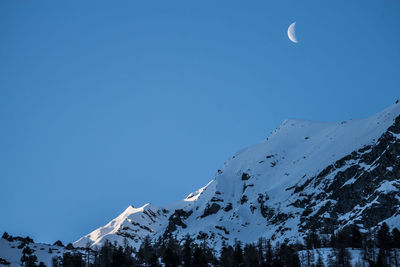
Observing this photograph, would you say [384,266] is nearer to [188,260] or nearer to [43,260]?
[188,260]

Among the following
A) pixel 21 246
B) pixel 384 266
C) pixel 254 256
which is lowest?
pixel 384 266

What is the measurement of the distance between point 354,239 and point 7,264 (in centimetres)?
11256

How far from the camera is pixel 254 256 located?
14750cm

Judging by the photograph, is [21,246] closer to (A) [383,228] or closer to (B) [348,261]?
(B) [348,261]

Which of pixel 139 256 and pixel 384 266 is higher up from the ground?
pixel 139 256

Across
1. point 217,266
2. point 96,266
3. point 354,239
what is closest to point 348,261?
point 354,239

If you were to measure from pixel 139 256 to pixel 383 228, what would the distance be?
292 feet

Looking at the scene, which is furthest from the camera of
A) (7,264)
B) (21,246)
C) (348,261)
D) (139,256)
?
(139,256)

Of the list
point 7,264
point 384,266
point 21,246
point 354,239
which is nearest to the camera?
point 384,266

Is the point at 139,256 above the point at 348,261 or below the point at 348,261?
above

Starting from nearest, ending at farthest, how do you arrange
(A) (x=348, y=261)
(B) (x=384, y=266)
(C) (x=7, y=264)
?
(B) (x=384, y=266), (A) (x=348, y=261), (C) (x=7, y=264)

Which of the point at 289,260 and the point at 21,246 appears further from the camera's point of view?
the point at 21,246

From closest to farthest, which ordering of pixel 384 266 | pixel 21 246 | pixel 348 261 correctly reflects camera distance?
pixel 384 266
pixel 348 261
pixel 21 246


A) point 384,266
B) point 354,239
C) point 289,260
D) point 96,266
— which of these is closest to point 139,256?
point 96,266
